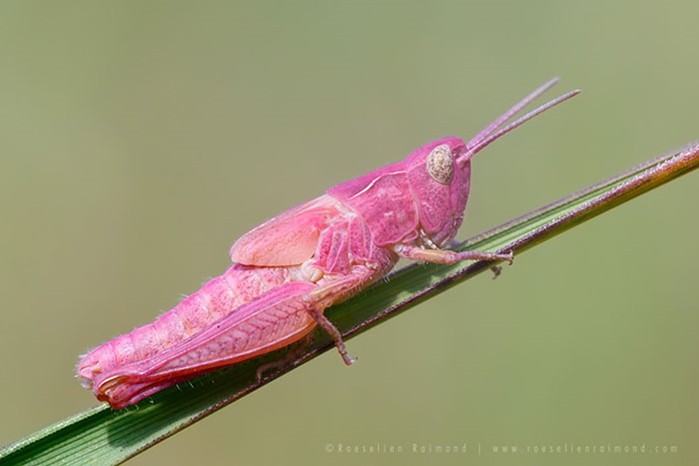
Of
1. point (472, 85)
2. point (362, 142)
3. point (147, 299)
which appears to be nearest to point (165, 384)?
point (147, 299)

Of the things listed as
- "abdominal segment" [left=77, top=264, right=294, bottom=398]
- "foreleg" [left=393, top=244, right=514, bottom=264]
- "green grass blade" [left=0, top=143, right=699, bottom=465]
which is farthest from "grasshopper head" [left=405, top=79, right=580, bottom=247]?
"abdominal segment" [left=77, top=264, right=294, bottom=398]

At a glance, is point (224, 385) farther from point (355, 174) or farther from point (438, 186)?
point (355, 174)

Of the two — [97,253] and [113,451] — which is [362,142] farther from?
[113,451]

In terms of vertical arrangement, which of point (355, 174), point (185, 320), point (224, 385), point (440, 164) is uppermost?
point (355, 174)

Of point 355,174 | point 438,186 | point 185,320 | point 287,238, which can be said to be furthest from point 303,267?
point 355,174

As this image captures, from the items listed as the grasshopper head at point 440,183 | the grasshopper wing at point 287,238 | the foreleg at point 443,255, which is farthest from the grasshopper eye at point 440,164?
the grasshopper wing at point 287,238

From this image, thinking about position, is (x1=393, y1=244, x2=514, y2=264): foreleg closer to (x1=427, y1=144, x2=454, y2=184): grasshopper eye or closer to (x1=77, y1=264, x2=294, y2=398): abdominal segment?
(x1=427, y1=144, x2=454, y2=184): grasshopper eye

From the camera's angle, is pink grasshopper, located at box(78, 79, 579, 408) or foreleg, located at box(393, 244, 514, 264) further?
foreleg, located at box(393, 244, 514, 264)
